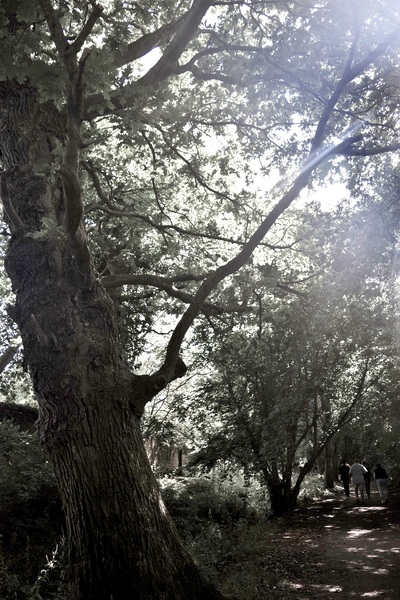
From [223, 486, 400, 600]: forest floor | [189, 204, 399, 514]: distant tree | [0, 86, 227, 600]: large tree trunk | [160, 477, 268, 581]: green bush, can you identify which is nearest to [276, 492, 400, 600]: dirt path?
[223, 486, 400, 600]: forest floor

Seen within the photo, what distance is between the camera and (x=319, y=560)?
32.7 feet

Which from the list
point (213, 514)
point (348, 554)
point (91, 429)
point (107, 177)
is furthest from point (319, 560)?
point (107, 177)

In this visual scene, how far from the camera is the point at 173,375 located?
5.99 meters

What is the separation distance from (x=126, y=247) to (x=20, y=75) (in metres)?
6.73

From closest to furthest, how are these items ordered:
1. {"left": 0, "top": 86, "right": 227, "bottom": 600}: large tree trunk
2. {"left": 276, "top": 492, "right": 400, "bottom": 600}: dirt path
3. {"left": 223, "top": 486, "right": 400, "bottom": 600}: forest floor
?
{"left": 0, "top": 86, "right": 227, "bottom": 600}: large tree trunk
{"left": 223, "top": 486, "right": 400, "bottom": 600}: forest floor
{"left": 276, "top": 492, "right": 400, "bottom": 600}: dirt path

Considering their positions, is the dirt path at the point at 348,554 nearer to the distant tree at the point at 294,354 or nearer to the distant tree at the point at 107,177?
the distant tree at the point at 294,354

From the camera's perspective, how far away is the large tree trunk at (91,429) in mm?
4707

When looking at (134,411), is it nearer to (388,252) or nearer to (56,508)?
(56,508)

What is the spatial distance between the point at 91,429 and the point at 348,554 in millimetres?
7711

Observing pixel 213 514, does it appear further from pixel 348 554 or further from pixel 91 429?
pixel 91 429

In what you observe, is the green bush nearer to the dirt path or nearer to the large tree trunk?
the dirt path

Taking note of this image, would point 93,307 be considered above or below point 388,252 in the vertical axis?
below

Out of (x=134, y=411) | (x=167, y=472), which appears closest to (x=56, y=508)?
(x=134, y=411)

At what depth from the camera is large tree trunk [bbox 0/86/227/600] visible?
4.71 meters
